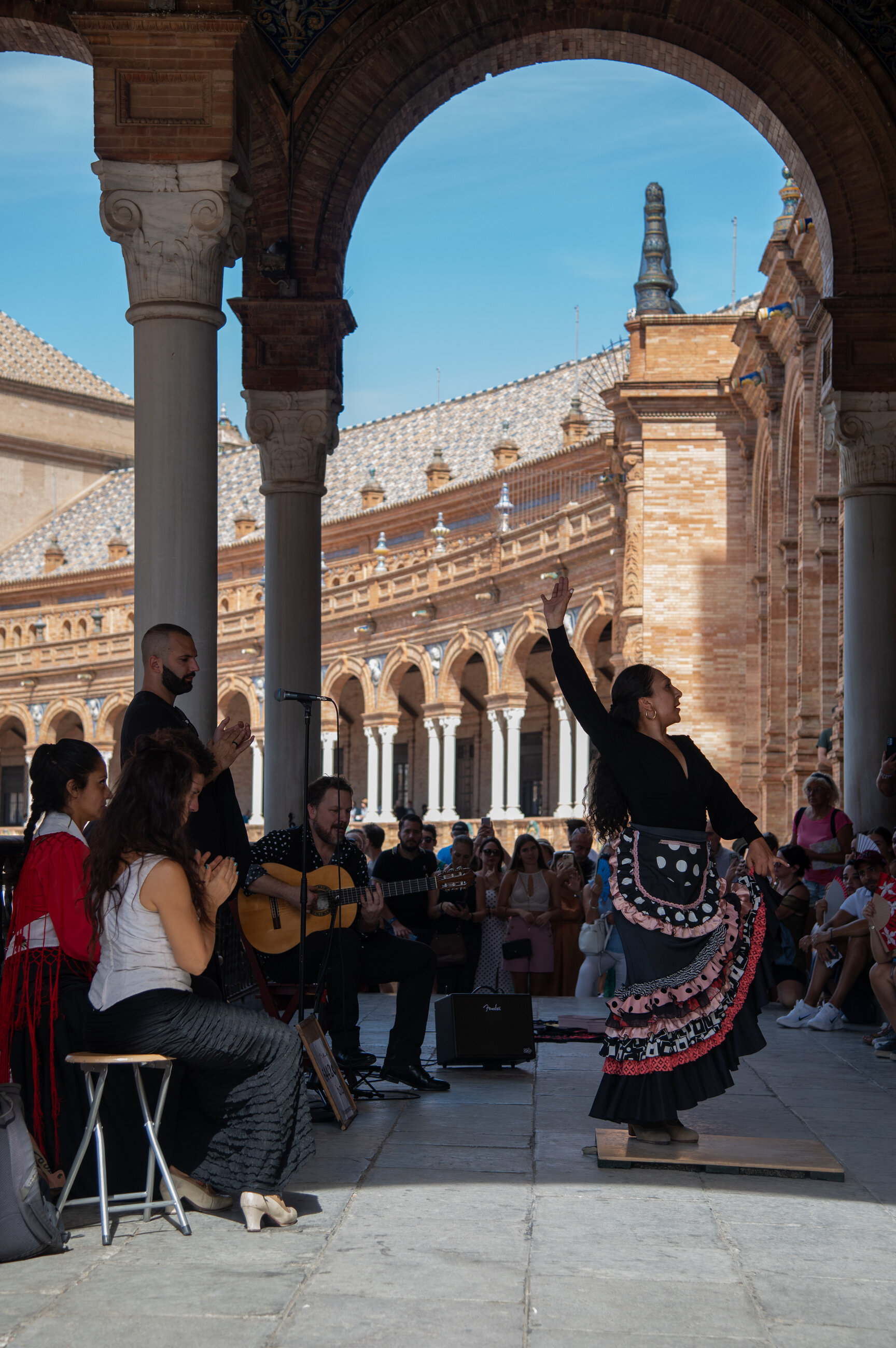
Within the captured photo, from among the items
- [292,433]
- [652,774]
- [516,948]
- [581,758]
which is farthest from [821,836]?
[581,758]

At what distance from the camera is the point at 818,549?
16172 millimetres

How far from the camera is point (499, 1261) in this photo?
11.7 feet

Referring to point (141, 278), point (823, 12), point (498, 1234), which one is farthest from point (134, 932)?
point (823, 12)

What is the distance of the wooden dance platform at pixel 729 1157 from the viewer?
4508 mm

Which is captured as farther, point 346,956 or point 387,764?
point 387,764

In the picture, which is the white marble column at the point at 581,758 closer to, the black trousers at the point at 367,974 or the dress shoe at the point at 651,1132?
the black trousers at the point at 367,974

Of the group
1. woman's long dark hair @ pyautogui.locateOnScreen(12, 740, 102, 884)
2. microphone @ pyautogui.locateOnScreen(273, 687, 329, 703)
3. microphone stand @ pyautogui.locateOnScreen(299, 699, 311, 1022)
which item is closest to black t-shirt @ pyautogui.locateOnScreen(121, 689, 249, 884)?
microphone stand @ pyautogui.locateOnScreen(299, 699, 311, 1022)

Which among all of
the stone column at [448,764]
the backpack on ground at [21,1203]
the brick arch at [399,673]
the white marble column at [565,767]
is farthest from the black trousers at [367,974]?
the brick arch at [399,673]

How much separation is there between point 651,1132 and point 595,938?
4.32 metres

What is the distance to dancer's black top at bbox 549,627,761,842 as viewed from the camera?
487 centimetres

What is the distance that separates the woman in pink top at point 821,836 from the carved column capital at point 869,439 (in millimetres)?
1728

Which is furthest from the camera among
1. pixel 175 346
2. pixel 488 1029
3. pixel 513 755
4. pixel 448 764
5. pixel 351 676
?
pixel 351 676

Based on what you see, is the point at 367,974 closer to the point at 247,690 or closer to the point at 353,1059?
the point at 353,1059

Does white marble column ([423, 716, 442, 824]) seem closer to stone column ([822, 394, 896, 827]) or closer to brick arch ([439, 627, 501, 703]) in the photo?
brick arch ([439, 627, 501, 703])
